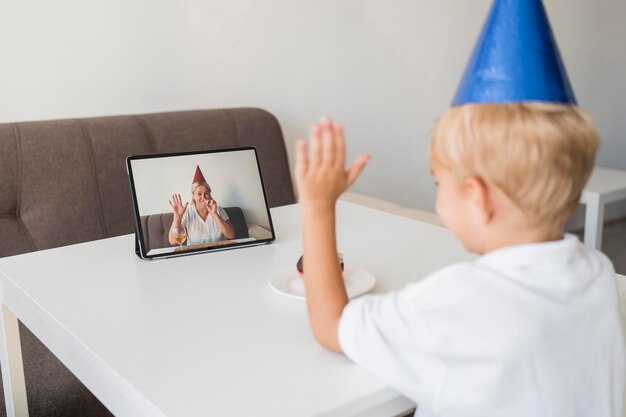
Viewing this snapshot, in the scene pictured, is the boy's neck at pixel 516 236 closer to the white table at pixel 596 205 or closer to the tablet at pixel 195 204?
the tablet at pixel 195 204

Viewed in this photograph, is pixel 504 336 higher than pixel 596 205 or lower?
higher

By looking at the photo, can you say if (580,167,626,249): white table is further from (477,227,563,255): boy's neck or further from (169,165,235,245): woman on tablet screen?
(477,227,563,255): boy's neck

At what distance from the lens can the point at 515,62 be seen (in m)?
0.69

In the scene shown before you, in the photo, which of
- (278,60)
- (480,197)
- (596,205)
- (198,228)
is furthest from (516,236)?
(596,205)

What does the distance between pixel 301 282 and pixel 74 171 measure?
89 centimetres

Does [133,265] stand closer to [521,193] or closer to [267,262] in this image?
[267,262]

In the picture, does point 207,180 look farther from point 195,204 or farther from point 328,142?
point 328,142

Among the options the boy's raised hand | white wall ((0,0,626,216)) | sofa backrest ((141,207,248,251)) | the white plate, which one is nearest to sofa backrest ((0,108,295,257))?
white wall ((0,0,626,216))

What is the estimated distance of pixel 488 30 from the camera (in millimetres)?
718

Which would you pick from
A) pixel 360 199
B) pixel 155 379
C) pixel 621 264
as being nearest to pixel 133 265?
pixel 155 379

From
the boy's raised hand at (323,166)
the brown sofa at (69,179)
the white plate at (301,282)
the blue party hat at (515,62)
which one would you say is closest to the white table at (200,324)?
the white plate at (301,282)

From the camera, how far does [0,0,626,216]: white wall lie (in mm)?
1794

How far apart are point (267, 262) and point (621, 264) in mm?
2416

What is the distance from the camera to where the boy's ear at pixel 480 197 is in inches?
25.0
